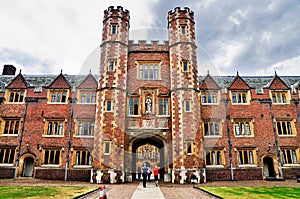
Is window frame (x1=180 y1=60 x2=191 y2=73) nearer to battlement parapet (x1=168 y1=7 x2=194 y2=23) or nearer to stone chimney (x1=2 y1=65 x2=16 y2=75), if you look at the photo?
battlement parapet (x1=168 y1=7 x2=194 y2=23)

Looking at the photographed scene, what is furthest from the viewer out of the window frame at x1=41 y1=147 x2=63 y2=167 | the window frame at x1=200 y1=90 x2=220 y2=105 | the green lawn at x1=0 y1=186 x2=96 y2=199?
the window frame at x1=200 y1=90 x2=220 y2=105

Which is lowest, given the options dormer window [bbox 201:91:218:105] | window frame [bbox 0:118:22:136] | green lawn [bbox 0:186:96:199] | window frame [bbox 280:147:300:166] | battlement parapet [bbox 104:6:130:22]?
green lawn [bbox 0:186:96:199]

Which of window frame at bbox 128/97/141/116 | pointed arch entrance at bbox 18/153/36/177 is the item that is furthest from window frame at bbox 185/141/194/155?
pointed arch entrance at bbox 18/153/36/177

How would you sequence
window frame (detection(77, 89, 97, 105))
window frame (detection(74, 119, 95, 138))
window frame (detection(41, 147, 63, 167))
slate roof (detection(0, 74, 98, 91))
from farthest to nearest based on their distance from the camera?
slate roof (detection(0, 74, 98, 91))
window frame (detection(77, 89, 97, 105))
window frame (detection(74, 119, 95, 138))
window frame (detection(41, 147, 63, 167))

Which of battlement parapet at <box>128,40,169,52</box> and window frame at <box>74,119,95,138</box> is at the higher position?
battlement parapet at <box>128,40,169,52</box>

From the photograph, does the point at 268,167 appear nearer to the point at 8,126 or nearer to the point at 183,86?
the point at 183,86

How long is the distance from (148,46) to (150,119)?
7058 mm

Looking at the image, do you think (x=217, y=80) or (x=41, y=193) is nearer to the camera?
(x=41, y=193)

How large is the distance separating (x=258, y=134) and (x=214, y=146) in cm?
417

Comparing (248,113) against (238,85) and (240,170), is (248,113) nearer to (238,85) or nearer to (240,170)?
(238,85)

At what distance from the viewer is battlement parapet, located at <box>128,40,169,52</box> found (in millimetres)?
20719

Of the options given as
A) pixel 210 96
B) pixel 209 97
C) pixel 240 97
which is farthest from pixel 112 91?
pixel 240 97

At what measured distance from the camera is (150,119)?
60.8ft

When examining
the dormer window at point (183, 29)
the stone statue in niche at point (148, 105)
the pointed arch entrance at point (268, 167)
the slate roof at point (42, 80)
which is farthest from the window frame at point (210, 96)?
the slate roof at point (42, 80)
